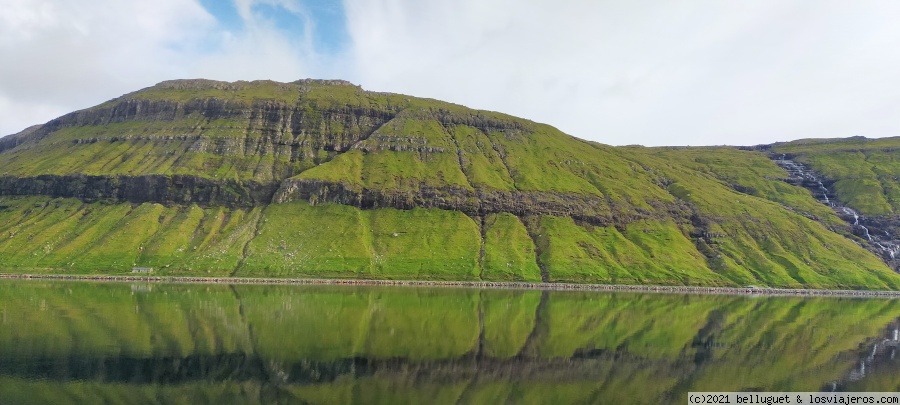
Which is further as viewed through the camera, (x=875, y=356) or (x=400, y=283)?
(x=400, y=283)

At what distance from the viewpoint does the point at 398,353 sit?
2355 inches

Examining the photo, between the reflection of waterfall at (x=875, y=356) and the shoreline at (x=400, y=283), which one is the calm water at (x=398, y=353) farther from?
the shoreline at (x=400, y=283)

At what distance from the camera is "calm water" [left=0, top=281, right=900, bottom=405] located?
4503 centimetres

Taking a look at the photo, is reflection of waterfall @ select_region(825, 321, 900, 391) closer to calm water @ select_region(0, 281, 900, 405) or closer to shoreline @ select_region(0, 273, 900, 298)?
calm water @ select_region(0, 281, 900, 405)

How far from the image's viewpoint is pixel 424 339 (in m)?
69.4

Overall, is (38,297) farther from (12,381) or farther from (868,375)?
(868,375)

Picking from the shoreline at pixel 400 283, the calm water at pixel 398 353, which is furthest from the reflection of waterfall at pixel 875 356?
the shoreline at pixel 400 283

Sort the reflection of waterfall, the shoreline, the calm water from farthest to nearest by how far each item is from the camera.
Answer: the shoreline, the reflection of waterfall, the calm water

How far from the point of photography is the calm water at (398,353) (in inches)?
1773

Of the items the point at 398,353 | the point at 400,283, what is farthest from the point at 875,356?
the point at 400,283

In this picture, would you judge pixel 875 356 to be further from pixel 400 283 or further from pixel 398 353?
pixel 400 283

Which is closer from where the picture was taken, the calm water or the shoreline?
the calm water

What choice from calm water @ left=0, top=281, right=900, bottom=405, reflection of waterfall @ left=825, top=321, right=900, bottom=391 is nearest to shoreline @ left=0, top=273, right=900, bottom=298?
calm water @ left=0, top=281, right=900, bottom=405

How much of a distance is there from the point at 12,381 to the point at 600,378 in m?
50.3
